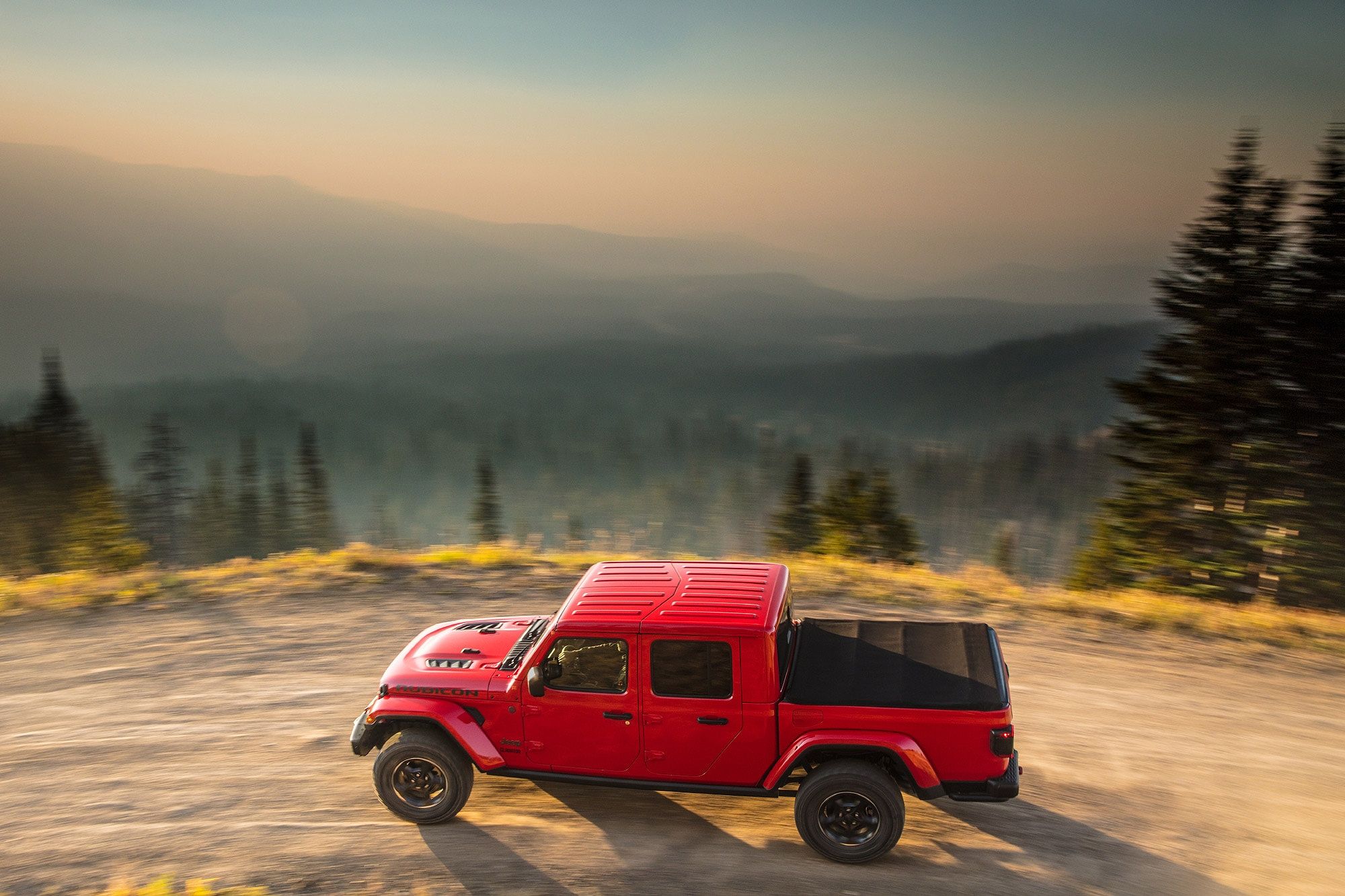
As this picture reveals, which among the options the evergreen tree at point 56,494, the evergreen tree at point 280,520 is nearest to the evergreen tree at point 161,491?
the evergreen tree at point 56,494

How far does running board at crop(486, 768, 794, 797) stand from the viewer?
20.4ft

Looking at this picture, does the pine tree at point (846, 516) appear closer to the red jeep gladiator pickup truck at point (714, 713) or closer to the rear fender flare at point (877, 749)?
the red jeep gladiator pickup truck at point (714, 713)

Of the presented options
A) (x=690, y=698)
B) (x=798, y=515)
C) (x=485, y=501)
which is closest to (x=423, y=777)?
(x=690, y=698)

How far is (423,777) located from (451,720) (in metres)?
0.68

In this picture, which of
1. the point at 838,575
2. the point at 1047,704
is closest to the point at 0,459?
the point at 838,575

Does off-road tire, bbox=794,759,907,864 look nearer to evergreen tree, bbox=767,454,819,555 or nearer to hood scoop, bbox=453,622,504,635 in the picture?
hood scoop, bbox=453,622,504,635

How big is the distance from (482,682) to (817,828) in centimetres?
282

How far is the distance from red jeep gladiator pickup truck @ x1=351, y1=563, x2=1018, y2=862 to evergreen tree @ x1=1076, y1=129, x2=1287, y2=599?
23.3 meters

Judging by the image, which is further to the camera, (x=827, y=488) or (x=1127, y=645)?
(x=827, y=488)

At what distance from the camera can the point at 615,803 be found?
23.6ft

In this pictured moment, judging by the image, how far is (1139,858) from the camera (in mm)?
6453

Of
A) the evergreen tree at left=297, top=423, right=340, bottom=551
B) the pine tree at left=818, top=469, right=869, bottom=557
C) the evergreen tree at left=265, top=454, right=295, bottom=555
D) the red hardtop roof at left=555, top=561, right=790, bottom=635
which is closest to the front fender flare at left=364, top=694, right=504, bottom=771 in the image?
the red hardtop roof at left=555, top=561, right=790, bottom=635

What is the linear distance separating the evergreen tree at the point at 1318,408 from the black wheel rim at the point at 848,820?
2379 cm

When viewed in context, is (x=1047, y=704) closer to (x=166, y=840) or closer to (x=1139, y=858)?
(x=1139, y=858)
